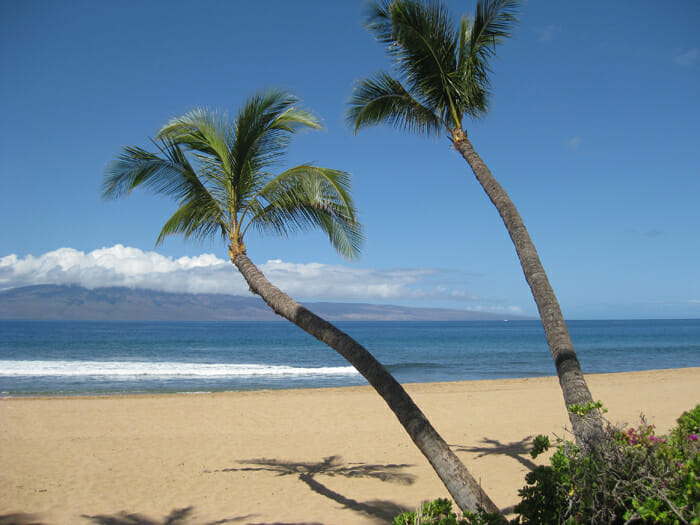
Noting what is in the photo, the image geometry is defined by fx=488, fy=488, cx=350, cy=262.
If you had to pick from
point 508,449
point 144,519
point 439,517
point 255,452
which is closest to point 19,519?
point 144,519

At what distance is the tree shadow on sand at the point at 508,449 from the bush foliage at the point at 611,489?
5163mm

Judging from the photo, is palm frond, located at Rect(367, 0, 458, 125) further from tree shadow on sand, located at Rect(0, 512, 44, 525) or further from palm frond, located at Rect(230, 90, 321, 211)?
tree shadow on sand, located at Rect(0, 512, 44, 525)

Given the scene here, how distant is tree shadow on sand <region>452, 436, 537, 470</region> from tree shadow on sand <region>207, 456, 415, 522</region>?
163cm

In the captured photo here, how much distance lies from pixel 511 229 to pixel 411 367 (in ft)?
83.6

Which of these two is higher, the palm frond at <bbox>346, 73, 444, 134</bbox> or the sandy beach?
the palm frond at <bbox>346, 73, 444, 134</bbox>

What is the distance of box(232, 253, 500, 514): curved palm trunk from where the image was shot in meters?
3.31

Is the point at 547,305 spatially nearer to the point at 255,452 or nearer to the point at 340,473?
the point at 340,473

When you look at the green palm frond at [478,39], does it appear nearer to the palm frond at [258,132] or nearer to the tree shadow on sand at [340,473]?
the palm frond at [258,132]

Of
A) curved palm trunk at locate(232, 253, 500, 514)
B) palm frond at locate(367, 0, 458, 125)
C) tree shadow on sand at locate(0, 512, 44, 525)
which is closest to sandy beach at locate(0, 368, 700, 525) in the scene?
tree shadow on sand at locate(0, 512, 44, 525)

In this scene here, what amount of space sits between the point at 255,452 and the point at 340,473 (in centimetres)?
223

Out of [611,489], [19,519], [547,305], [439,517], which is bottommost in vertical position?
[19,519]

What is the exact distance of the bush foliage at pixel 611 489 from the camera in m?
2.61

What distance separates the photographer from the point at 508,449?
8.88m

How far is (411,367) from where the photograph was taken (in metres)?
29.5
